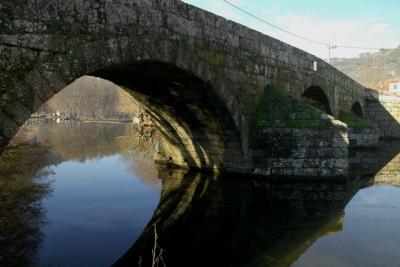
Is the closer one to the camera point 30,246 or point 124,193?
point 30,246

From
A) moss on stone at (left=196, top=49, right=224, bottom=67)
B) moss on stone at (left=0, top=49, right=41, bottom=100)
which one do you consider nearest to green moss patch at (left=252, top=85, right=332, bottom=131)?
moss on stone at (left=196, top=49, right=224, bottom=67)

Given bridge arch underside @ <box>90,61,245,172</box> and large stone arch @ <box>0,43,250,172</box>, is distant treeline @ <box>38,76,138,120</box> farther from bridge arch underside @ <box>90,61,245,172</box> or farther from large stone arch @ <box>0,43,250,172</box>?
large stone arch @ <box>0,43,250,172</box>

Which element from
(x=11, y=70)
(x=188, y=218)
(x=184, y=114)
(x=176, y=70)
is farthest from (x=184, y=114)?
(x=11, y=70)

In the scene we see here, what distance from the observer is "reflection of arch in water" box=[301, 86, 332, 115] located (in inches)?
641

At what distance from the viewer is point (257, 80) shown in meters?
10.4

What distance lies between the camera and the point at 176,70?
7.45 metres

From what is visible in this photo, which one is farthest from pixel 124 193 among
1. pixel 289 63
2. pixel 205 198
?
pixel 289 63

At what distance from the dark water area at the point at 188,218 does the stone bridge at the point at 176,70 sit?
Result: 883 mm

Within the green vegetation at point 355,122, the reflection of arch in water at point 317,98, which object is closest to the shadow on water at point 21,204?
the reflection of arch in water at point 317,98

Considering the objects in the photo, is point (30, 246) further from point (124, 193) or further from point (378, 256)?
point (378, 256)

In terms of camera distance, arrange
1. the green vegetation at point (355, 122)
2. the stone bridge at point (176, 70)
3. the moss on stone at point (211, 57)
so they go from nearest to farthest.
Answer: the stone bridge at point (176, 70) < the moss on stone at point (211, 57) < the green vegetation at point (355, 122)

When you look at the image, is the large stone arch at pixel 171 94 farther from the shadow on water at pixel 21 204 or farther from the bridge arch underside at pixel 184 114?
the shadow on water at pixel 21 204

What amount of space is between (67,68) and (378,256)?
508 cm

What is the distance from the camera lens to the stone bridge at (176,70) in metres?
4.57
